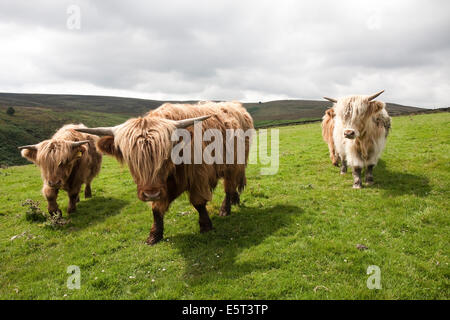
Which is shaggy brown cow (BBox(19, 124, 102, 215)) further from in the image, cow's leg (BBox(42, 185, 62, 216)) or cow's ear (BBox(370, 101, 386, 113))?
cow's ear (BBox(370, 101, 386, 113))

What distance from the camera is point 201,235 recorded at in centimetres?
550

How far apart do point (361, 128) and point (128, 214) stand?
693cm

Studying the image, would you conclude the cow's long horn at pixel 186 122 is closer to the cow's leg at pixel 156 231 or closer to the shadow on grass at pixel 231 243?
the cow's leg at pixel 156 231

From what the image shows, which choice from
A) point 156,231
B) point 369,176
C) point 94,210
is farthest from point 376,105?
point 94,210

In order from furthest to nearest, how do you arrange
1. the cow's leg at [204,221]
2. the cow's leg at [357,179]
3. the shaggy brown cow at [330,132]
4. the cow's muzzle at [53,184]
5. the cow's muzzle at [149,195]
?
1. the shaggy brown cow at [330,132]
2. the cow's leg at [357,179]
3. the cow's muzzle at [53,184]
4. the cow's leg at [204,221]
5. the cow's muzzle at [149,195]

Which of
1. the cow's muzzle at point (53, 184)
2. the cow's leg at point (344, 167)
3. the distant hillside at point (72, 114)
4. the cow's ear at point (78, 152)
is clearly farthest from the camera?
the distant hillside at point (72, 114)

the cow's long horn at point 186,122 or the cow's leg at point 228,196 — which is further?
the cow's leg at point 228,196

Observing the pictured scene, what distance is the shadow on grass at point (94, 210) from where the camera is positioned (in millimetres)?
6811

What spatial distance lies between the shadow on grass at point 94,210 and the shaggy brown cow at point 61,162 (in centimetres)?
40

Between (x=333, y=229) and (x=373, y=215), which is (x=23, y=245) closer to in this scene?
(x=333, y=229)

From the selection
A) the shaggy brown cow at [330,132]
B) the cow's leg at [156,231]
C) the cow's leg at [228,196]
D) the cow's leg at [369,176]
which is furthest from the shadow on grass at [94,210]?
the shaggy brown cow at [330,132]

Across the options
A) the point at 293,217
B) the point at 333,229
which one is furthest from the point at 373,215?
the point at 293,217

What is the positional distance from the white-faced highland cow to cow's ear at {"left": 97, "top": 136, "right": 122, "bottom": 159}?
5766mm

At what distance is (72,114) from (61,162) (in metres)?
100
